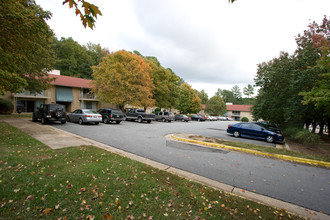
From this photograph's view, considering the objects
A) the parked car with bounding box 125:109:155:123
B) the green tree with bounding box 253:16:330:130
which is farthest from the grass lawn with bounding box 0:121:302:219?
the parked car with bounding box 125:109:155:123

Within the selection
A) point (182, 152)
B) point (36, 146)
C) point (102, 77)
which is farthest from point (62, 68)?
point (182, 152)

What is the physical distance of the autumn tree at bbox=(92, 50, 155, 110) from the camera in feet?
74.6

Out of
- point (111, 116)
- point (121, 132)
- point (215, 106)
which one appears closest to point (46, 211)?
point (121, 132)

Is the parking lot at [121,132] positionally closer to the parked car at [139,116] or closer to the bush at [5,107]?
the parked car at [139,116]

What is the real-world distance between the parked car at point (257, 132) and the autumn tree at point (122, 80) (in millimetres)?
14559

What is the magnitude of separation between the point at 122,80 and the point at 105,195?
20849 mm

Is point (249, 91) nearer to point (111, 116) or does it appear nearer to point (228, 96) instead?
point (228, 96)

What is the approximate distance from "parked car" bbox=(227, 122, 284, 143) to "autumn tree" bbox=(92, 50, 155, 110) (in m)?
14.6

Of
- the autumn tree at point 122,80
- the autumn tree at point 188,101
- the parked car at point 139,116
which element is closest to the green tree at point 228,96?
the autumn tree at point 188,101

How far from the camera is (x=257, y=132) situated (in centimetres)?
1233

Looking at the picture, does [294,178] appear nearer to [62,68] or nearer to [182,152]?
[182,152]

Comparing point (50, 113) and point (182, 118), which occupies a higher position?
point (50, 113)

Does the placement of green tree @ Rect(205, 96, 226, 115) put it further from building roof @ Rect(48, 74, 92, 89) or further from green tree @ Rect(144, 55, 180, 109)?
building roof @ Rect(48, 74, 92, 89)

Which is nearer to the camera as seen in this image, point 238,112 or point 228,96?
point 238,112
